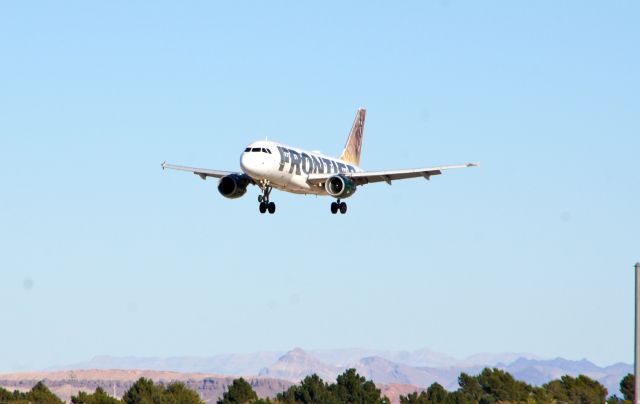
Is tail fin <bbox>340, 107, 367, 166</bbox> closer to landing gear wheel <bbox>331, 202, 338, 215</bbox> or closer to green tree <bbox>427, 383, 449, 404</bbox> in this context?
landing gear wheel <bbox>331, 202, 338, 215</bbox>

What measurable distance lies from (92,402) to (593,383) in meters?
78.5

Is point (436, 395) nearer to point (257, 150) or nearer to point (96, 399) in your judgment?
point (96, 399)

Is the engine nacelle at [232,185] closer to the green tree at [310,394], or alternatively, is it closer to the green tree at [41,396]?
the green tree at [41,396]

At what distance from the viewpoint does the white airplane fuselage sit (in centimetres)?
8394

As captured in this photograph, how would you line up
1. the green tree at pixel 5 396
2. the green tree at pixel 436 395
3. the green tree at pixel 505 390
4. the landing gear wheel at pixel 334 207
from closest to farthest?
1. the landing gear wheel at pixel 334 207
2. the green tree at pixel 5 396
3. the green tree at pixel 436 395
4. the green tree at pixel 505 390

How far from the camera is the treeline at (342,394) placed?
167375 millimetres

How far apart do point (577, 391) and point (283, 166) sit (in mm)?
117789

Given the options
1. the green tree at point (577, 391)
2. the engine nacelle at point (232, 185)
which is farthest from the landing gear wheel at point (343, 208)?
the green tree at point (577, 391)

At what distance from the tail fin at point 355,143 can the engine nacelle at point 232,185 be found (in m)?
18.4

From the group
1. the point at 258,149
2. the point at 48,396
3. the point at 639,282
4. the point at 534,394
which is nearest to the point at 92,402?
the point at 48,396

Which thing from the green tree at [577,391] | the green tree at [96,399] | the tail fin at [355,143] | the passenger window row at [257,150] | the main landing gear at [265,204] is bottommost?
the green tree at [96,399]

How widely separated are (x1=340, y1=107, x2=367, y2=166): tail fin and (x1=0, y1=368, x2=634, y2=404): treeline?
49.7 meters

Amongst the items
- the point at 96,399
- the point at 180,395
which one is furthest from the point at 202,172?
the point at 180,395

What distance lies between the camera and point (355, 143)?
112562 mm
